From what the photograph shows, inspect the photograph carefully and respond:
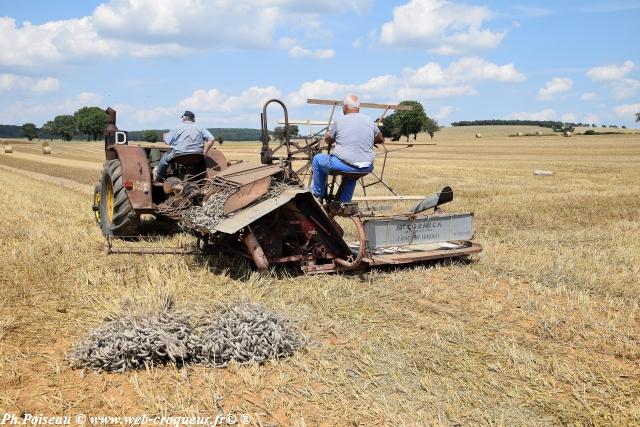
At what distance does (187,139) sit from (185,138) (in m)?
0.03

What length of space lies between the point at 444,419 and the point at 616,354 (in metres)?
1.56

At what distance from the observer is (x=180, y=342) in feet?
11.0

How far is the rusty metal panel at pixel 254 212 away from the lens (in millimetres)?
4777

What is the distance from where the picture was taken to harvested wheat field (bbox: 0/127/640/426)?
115 inches

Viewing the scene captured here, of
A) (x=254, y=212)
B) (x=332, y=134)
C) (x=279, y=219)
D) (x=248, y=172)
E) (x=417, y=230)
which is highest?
(x=332, y=134)

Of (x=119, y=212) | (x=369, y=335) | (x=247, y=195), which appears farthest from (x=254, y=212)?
(x=119, y=212)

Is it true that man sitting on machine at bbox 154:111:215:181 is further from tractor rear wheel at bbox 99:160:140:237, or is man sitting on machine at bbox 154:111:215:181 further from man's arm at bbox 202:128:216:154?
tractor rear wheel at bbox 99:160:140:237

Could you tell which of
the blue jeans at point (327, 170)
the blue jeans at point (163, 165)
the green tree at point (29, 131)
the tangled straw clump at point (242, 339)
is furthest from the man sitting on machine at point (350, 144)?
the green tree at point (29, 131)

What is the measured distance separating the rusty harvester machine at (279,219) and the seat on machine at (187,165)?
0.06ft

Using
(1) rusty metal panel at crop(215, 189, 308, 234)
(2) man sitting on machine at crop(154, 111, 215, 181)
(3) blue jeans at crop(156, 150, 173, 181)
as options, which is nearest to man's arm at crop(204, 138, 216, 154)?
(2) man sitting on machine at crop(154, 111, 215, 181)

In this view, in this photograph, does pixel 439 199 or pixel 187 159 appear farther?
pixel 187 159

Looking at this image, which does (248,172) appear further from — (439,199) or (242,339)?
(242,339)

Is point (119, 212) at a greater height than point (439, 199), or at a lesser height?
lesser

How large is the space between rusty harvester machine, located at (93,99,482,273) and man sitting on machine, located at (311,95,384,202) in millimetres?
124
